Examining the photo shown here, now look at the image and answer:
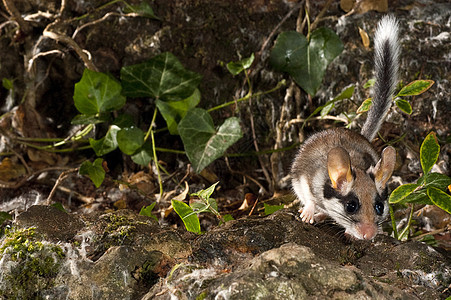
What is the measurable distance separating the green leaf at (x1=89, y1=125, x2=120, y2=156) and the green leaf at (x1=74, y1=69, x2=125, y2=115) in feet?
0.55

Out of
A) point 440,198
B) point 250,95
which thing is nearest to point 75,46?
point 250,95

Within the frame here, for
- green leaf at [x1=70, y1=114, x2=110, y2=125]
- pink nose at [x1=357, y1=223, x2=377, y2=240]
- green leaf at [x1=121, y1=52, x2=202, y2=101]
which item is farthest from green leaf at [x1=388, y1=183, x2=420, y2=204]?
green leaf at [x1=70, y1=114, x2=110, y2=125]

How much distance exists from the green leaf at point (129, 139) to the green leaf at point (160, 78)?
28cm

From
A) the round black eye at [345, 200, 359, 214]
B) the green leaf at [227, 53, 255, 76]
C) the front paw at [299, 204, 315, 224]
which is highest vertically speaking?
the green leaf at [227, 53, 255, 76]

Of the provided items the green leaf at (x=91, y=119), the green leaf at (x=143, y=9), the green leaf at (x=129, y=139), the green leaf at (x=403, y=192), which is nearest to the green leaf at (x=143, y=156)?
the green leaf at (x=129, y=139)

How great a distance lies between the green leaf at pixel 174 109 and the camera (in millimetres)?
3520

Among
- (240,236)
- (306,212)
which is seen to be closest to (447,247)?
(306,212)

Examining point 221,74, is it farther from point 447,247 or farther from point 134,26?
point 447,247

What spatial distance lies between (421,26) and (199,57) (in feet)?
5.70

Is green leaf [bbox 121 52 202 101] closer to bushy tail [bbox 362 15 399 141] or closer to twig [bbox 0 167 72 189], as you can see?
twig [bbox 0 167 72 189]

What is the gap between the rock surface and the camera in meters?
1.74

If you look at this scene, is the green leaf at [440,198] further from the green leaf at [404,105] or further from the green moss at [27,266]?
the green moss at [27,266]

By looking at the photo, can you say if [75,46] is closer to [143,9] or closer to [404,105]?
[143,9]

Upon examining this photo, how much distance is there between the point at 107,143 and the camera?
346cm
